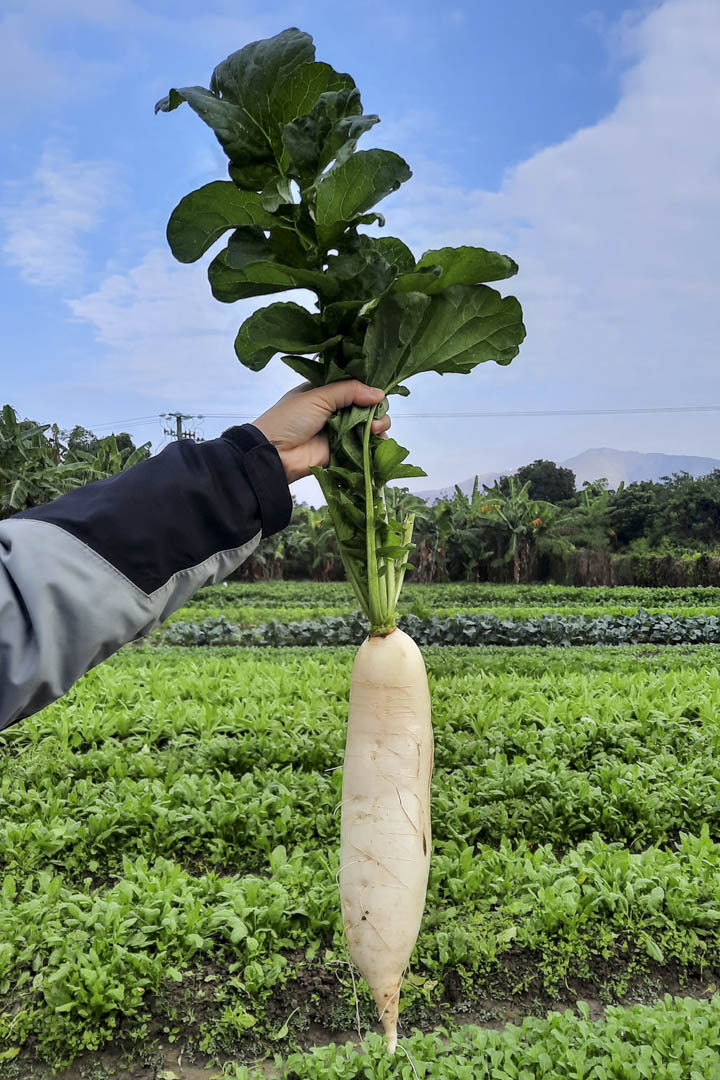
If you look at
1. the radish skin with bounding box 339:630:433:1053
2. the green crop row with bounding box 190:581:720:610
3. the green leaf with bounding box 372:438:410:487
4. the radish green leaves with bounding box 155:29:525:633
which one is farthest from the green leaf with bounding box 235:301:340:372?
the green crop row with bounding box 190:581:720:610

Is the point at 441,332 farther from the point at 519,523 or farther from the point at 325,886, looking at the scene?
the point at 519,523

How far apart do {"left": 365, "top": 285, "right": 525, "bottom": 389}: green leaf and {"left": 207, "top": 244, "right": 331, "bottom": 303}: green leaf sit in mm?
151

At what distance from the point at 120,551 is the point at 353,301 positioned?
2.19ft

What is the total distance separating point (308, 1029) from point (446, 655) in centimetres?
560

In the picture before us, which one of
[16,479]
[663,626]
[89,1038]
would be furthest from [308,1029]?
[16,479]

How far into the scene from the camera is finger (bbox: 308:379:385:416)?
1.59 m

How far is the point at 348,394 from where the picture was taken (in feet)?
5.25

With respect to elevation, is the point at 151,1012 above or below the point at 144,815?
below

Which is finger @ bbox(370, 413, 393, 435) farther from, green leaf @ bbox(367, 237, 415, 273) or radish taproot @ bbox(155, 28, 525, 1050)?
green leaf @ bbox(367, 237, 415, 273)

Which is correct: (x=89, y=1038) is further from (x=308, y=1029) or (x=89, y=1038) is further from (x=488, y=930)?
(x=488, y=930)

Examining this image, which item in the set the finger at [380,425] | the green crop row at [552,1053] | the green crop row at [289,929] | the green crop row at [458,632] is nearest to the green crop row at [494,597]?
the green crop row at [458,632]

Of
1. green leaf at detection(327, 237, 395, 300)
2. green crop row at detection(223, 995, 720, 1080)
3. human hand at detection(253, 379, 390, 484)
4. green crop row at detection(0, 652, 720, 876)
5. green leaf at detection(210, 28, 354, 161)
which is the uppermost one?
green leaf at detection(210, 28, 354, 161)

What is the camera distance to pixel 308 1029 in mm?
2764

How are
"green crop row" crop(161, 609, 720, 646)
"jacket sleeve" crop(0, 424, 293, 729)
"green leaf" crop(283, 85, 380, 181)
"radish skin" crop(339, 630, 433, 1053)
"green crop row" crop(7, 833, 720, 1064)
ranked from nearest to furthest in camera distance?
"jacket sleeve" crop(0, 424, 293, 729) < "green leaf" crop(283, 85, 380, 181) < "radish skin" crop(339, 630, 433, 1053) < "green crop row" crop(7, 833, 720, 1064) < "green crop row" crop(161, 609, 720, 646)
